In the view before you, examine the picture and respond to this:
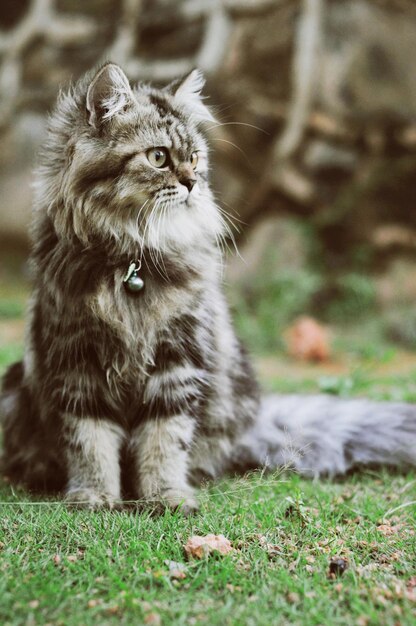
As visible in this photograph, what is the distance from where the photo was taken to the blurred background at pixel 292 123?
637 cm

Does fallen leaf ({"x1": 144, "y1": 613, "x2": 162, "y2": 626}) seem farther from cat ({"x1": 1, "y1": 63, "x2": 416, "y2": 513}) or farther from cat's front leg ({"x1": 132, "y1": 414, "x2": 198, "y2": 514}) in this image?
cat's front leg ({"x1": 132, "y1": 414, "x2": 198, "y2": 514})

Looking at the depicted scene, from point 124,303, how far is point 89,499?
2.51 ft

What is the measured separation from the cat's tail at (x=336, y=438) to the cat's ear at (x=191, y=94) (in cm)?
144

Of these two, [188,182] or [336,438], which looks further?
[336,438]

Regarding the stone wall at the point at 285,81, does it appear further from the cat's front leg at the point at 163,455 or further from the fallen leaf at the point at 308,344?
the cat's front leg at the point at 163,455

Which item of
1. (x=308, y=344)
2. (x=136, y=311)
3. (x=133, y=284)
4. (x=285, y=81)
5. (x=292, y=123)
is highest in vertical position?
(x=285, y=81)

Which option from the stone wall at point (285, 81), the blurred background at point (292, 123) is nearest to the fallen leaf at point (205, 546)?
the blurred background at point (292, 123)

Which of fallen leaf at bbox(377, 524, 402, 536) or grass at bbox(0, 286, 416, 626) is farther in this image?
fallen leaf at bbox(377, 524, 402, 536)

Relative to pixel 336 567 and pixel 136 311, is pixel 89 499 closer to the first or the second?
pixel 136 311

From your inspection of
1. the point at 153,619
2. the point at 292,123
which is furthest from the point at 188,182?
the point at 292,123

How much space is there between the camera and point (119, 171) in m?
2.53

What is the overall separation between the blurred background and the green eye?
140 inches

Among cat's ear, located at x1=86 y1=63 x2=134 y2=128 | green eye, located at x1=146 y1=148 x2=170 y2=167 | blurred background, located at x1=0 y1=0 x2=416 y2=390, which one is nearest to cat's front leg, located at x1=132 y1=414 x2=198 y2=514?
green eye, located at x1=146 y1=148 x2=170 y2=167

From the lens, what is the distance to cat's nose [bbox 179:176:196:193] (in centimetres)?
259
